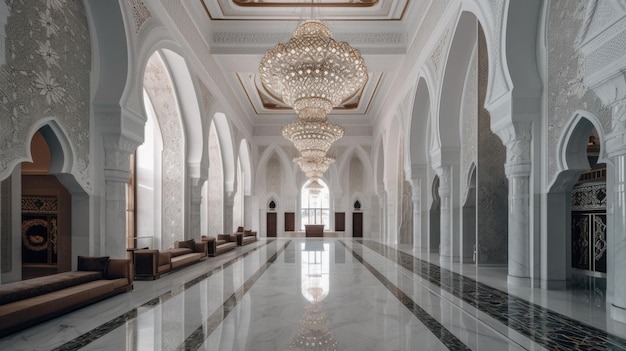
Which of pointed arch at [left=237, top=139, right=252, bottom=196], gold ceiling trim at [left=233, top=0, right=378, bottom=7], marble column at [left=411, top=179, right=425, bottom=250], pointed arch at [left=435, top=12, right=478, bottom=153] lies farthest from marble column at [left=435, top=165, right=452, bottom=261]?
pointed arch at [left=237, top=139, right=252, bottom=196]

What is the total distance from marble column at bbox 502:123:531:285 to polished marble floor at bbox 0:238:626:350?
0.25 meters

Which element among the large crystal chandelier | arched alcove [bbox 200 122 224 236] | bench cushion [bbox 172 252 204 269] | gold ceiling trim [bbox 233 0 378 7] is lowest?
bench cushion [bbox 172 252 204 269]

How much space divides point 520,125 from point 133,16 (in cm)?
440

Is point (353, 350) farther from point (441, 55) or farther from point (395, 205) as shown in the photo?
point (395, 205)

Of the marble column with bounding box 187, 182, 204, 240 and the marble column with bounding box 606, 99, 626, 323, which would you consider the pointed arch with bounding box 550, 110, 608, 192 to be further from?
the marble column with bounding box 187, 182, 204, 240

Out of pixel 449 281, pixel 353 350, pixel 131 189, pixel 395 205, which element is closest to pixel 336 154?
pixel 395 205

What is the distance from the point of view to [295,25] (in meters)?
7.43

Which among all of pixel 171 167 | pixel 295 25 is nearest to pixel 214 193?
pixel 171 167

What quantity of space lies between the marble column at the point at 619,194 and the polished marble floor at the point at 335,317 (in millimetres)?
204

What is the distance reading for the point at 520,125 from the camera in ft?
13.2

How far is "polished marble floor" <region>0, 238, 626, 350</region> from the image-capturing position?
Answer: 2.39 metres

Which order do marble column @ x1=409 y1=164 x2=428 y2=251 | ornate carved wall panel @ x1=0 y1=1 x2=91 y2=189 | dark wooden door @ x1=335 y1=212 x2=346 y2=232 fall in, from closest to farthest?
1. ornate carved wall panel @ x1=0 y1=1 x2=91 y2=189
2. marble column @ x1=409 y1=164 x2=428 y2=251
3. dark wooden door @ x1=335 y1=212 x2=346 y2=232

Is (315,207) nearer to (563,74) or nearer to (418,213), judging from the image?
(418,213)

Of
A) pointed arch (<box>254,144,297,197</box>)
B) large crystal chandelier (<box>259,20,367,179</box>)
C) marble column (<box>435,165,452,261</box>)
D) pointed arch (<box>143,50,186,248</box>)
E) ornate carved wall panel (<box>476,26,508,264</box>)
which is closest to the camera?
large crystal chandelier (<box>259,20,367,179</box>)
